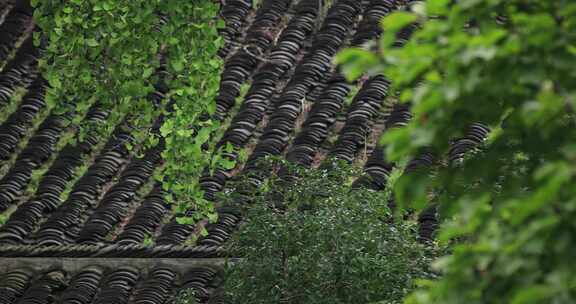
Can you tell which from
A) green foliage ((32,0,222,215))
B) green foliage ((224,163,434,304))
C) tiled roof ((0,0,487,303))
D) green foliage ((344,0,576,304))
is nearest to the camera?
green foliage ((344,0,576,304))

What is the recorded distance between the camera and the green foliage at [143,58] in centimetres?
426

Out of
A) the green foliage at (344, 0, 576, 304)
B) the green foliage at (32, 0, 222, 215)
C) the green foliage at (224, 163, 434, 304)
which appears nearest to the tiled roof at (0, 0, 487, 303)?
the green foliage at (32, 0, 222, 215)

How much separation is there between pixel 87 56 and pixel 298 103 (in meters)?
1.57

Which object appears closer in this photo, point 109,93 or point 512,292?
point 512,292

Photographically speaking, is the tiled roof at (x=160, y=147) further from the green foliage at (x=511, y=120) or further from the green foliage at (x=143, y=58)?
the green foliage at (x=511, y=120)

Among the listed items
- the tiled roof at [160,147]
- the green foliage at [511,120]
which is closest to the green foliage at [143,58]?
the tiled roof at [160,147]

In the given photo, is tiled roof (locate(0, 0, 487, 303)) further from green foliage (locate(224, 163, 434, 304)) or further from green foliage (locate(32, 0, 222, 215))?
green foliage (locate(224, 163, 434, 304))

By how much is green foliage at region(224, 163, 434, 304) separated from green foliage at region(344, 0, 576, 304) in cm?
173

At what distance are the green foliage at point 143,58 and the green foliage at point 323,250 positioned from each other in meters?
0.38

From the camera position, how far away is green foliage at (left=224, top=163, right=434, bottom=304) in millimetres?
3783

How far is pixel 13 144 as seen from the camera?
5.77m

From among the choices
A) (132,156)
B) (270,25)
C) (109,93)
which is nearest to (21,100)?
(132,156)

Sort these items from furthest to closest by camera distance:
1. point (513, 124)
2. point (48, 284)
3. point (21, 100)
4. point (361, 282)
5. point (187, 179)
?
point (21, 100) < point (48, 284) < point (187, 179) < point (361, 282) < point (513, 124)

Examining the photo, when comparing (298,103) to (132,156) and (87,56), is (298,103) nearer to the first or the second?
(132,156)
